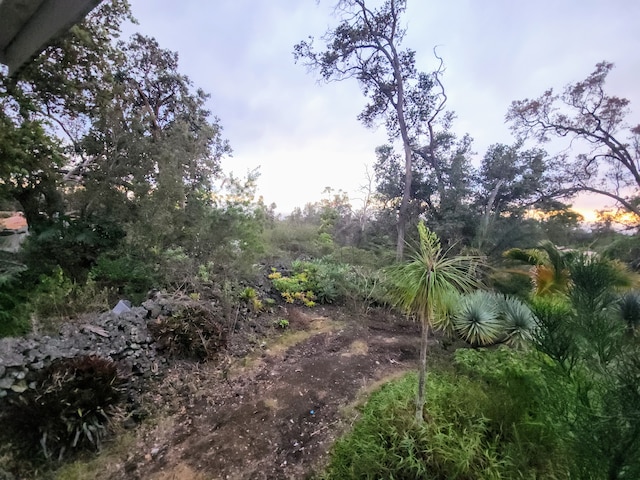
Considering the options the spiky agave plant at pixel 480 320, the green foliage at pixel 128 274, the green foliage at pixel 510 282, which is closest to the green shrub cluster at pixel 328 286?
the spiky agave plant at pixel 480 320

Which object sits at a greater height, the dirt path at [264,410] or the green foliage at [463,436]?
the green foliage at [463,436]

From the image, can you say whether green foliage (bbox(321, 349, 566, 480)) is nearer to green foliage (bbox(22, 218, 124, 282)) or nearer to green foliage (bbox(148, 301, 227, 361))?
green foliage (bbox(148, 301, 227, 361))

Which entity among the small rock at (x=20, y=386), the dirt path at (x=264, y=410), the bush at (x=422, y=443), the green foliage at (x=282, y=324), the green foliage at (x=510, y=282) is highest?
the green foliage at (x=510, y=282)

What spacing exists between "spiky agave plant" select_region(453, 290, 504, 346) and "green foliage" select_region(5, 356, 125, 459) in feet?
11.7

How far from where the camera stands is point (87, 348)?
2611 mm

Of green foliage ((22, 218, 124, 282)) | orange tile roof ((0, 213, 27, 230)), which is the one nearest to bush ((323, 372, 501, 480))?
green foliage ((22, 218, 124, 282))

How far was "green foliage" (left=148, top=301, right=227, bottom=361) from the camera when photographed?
122 inches

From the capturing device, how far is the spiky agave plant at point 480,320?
3.27m

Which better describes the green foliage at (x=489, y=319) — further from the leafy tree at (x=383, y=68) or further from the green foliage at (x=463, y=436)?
the leafy tree at (x=383, y=68)

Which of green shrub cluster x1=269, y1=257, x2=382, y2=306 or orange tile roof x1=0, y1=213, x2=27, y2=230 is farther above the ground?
orange tile roof x1=0, y1=213, x2=27, y2=230

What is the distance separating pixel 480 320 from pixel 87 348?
4.24 metres

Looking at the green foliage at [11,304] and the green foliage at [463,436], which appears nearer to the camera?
the green foliage at [463,436]

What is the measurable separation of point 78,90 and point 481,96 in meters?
8.84

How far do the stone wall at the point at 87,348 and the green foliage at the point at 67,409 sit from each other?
0.42 ft
